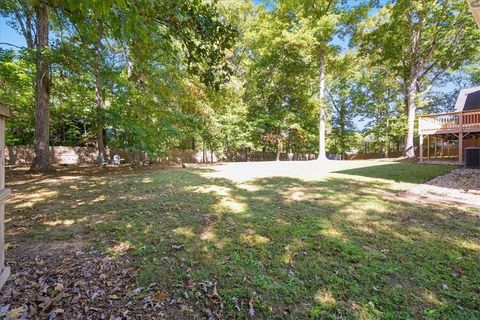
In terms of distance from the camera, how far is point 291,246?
3031 mm

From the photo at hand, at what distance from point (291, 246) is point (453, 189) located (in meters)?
5.70

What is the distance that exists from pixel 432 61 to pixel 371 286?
23353 mm

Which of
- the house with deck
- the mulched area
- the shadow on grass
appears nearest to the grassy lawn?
the mulched area

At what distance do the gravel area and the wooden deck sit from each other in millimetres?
4564

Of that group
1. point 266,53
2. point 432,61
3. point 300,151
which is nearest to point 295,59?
point 266,53

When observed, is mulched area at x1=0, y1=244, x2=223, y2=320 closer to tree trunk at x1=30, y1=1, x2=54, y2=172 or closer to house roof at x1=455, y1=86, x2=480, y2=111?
tree trunk at x1=30, y1=1, x2=54, y2=172

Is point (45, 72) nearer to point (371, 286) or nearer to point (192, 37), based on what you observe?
point (192, 37)

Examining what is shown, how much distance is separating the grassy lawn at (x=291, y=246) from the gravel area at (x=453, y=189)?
0.79 metres

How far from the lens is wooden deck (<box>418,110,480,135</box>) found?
1138 cm

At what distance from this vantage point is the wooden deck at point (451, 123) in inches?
448

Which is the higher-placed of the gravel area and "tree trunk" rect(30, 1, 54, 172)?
"tree trunk" rect(30, 1, 54, 172)

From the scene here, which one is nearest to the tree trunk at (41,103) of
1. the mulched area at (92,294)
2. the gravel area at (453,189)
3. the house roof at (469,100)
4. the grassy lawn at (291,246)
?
the grassy lawn at (291,246)

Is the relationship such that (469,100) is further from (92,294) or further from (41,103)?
Answer: (41,103)

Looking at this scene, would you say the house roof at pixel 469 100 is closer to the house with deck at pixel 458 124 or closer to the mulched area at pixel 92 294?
the house with deck at pixel 458 124
